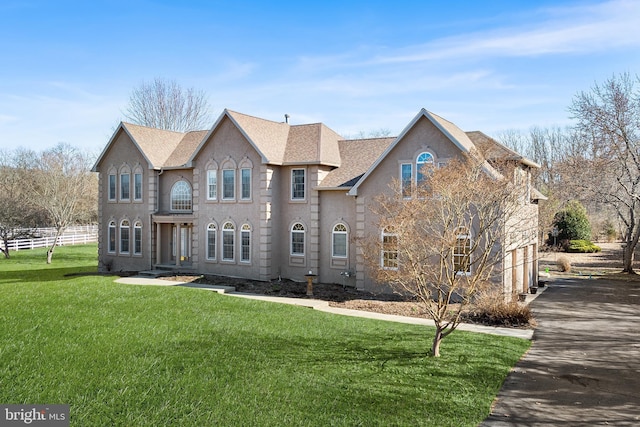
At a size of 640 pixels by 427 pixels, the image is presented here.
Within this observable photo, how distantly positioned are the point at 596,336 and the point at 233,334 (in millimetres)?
10574

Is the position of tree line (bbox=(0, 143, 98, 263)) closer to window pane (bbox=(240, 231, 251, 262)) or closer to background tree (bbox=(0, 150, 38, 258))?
background tree (bbox=(0, 150, 38, 258))

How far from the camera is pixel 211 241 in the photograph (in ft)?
86.2

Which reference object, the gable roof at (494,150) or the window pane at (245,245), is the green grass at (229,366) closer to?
the gable roof at (494,150)

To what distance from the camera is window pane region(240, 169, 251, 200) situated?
25.1 meters

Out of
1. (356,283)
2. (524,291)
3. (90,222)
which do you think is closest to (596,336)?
(524,291)

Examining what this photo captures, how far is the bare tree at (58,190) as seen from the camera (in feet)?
126

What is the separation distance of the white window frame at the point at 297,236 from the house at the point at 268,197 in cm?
5

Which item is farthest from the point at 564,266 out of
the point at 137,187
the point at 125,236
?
the point at 125,236

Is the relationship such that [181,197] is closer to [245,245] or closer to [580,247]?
[245,245]

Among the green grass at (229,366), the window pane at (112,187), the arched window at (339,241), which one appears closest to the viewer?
the green grass at (229,366)

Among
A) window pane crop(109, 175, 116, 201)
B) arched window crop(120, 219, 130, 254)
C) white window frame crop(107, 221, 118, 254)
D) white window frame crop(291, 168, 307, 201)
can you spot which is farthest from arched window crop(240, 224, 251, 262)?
window pane crop(109, 175, 116, 201)

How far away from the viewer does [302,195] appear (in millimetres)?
24703

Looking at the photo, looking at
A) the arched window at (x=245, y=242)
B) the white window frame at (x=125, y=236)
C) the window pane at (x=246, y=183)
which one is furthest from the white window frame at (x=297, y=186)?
the white window frame at (x=125, y=236)

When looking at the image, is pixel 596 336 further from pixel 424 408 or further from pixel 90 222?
pixel 90 222
